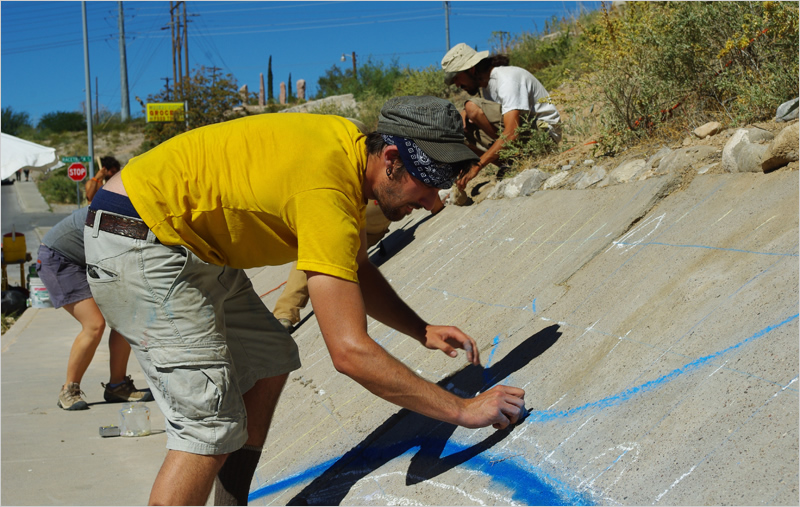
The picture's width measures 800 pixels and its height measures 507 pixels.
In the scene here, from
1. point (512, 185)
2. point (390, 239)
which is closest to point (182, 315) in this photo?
point (512, 185)

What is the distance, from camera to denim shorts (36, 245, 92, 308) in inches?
197

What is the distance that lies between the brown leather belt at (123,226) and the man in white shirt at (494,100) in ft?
12.4

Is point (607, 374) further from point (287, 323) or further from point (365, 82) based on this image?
point (365, 82)

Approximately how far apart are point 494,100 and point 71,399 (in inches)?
162

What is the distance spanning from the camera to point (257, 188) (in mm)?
2254

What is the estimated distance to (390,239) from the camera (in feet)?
21.3

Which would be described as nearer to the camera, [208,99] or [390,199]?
[390,199]

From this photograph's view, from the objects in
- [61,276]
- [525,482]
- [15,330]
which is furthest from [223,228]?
[15,330]

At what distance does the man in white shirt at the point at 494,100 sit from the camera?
5.99 m

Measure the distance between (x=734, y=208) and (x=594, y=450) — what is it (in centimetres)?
143

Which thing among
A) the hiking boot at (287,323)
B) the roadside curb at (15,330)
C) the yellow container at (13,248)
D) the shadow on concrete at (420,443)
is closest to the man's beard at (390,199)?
the shadow on concrete at (420,443)

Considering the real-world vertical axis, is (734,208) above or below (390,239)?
above

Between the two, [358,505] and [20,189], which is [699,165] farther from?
[20,189]

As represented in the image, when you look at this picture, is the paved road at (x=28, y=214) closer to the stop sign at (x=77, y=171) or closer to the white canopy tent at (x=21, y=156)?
the stop sign at (x=77, y=171)
